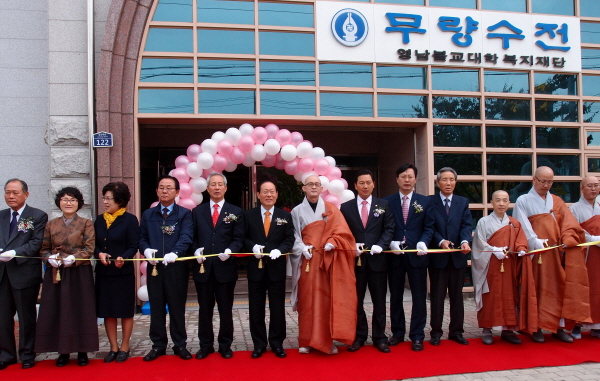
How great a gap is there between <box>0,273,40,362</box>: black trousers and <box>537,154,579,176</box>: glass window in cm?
726

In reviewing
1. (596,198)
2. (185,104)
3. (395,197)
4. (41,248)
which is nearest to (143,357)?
(41,248)

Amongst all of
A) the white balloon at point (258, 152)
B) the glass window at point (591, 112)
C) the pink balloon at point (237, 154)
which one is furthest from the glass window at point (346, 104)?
the glass window at point (591, 112)

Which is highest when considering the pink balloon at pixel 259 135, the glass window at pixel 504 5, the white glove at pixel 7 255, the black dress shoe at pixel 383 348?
the glass window at pixel 504 5

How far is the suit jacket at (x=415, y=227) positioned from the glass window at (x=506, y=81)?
11.3ft

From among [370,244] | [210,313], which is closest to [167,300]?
[210,313]

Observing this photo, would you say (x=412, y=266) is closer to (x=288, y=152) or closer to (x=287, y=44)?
(x=288, y=152)

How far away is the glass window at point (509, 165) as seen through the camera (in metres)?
7.48

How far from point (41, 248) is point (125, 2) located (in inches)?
141

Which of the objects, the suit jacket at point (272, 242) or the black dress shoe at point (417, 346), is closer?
the suit jacket at point (272, 242)

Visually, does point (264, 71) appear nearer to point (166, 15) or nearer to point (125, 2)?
point (166, 15)

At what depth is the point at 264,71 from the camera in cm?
689

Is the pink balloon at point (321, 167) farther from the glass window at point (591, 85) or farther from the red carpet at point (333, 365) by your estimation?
the glass window at point (591, 85)

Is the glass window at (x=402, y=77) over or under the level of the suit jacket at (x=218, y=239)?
over

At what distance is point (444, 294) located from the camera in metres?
4.90
